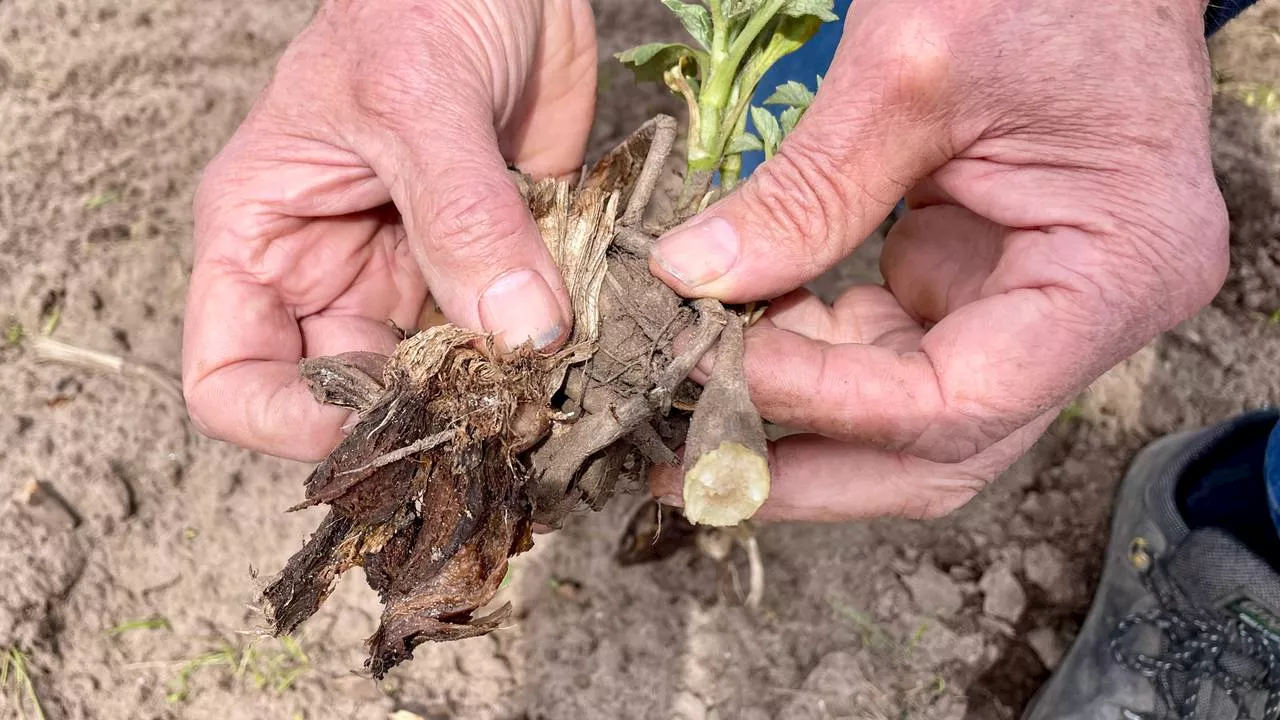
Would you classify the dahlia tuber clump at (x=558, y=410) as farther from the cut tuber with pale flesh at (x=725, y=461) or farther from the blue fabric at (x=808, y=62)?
the blue fabric at (x=808, y=62)

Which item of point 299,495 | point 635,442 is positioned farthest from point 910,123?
point 299,495

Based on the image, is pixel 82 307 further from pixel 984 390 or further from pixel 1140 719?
pixel 1140 719

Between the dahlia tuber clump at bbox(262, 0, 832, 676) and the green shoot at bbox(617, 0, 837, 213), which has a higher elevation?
the green shoot at bbox(617, 0, 837, 213)

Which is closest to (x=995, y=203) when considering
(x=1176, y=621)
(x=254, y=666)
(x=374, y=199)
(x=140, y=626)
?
(x=374, y=199)

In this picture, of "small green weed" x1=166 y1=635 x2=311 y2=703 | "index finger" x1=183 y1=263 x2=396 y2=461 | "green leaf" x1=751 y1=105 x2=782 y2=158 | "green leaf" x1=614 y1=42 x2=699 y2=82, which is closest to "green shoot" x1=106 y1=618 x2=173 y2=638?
"small green weed" x1=166 y1=635 x2=311 y2=703

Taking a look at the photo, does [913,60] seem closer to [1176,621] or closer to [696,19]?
[696,19]

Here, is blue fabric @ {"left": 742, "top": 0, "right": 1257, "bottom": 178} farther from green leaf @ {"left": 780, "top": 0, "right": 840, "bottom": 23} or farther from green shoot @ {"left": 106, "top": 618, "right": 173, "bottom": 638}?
green shoot @ {"left": 106, "top": 618, "right": 173, "bottom": 638}

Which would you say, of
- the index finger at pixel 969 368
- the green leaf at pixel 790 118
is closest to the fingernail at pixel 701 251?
the index finger at pixel 969 368
